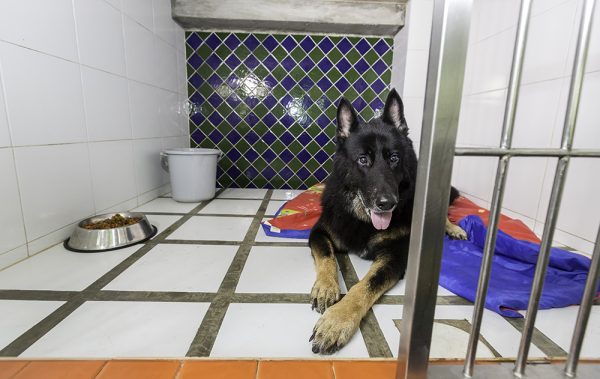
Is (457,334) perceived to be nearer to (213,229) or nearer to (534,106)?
(213,229)

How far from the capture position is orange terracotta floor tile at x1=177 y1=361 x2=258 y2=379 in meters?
0.65

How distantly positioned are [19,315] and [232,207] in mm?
1395

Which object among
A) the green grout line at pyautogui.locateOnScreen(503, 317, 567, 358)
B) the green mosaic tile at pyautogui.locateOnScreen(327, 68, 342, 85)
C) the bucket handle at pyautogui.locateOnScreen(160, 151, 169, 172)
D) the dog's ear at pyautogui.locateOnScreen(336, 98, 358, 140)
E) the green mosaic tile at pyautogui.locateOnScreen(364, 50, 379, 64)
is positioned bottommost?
the green grout line at pyautogui.locateOnScreen(503, 317, 567, 358)

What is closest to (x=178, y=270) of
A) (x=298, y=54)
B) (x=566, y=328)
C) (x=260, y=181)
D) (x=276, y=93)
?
(x=566, y=328)

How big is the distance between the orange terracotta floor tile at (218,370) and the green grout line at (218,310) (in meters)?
0.04

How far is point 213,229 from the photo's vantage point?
5.42 feet

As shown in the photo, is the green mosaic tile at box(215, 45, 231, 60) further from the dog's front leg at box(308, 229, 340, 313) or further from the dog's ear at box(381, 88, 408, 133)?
the dog's front leg at box(308, 229, 340, 313)

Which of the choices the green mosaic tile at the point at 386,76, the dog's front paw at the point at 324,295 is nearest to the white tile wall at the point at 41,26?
the dog's front paw at the point at 324,295

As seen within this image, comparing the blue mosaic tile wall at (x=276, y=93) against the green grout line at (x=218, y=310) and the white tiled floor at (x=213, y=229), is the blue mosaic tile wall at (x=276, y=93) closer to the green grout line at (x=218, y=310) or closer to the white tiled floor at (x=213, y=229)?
the white tiled floor at (x=213, y=229)

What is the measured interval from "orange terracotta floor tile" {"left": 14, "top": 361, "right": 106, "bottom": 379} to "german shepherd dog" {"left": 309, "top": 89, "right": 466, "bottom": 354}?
63cm

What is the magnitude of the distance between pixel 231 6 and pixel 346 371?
2.80m

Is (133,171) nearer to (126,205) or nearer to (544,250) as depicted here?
(126,205)

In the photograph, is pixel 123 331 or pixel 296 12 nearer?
pixel 123 331

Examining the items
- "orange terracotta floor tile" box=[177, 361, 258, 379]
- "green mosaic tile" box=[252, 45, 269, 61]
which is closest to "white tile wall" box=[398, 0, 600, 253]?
"green mosaic tile" box=[252, 45, 269, 61]
